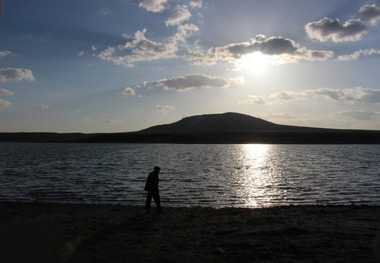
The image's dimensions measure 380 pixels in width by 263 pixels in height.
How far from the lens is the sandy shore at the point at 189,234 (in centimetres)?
1059

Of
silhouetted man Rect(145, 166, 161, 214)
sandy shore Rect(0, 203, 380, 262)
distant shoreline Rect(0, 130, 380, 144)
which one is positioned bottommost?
sandy shore Rect(0, 203, 380, 262)

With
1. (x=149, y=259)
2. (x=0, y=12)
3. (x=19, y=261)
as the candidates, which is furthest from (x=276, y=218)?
(x=0, y=12)

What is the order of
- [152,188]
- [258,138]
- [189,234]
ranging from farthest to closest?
1. [258,138]
2. [152,188]
3. [189,234]

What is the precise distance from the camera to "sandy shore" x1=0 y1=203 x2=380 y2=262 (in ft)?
34.7

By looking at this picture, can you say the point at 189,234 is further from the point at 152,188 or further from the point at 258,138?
the point at 258,138

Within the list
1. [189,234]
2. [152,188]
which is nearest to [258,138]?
[152,188]

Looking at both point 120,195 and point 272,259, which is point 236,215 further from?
point 120,195

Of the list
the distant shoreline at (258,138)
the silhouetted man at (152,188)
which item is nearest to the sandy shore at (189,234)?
the silhouetted man at (152,188)

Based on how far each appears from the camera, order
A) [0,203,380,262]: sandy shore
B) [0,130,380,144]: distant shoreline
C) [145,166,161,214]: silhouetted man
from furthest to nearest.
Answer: [0,130,380,144]: distant shoreline < [145,166,161,214]: silhouetted man < [0,203,380,262]: sandy shore

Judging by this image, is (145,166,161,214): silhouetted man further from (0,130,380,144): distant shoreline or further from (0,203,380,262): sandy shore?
(0,130,380,144): distant shoreline

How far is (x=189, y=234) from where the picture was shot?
43.3ft

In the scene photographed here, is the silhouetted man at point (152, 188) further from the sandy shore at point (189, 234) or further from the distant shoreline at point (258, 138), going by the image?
the distant shoreline at point (258, 138)

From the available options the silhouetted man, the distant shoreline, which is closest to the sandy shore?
the silhouetted man

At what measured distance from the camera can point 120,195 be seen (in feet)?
79.5
